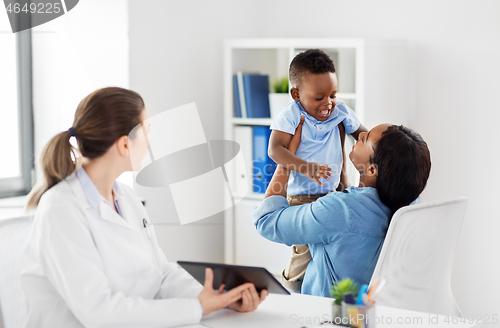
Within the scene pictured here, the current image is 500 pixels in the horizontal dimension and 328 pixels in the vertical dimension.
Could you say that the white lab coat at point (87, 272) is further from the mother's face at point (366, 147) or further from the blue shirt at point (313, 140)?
the blue shirt at point (313, 140)

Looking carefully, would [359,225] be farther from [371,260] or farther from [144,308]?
[144,308]

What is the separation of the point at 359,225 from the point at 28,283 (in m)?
0.83

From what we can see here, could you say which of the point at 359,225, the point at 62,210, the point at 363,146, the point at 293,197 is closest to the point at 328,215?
the point at 359,225

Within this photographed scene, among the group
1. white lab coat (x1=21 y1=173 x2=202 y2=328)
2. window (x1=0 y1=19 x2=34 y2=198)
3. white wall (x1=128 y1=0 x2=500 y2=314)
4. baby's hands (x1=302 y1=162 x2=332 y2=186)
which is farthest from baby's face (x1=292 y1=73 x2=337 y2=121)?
window (x1=0 y1=19 x2=34 y2=198)

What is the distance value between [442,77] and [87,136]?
7.10 feet

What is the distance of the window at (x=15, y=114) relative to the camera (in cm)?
253

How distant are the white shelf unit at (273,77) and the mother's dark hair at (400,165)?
4.23ft

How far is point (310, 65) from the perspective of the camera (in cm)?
185

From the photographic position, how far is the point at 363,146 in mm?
1496

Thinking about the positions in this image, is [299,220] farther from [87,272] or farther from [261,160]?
[261,160]

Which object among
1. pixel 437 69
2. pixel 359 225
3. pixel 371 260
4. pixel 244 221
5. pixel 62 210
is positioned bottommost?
A: pixel 244 221

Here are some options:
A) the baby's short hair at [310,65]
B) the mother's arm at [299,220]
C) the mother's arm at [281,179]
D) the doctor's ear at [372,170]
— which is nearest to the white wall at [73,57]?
the baby's short hair at [310,65]

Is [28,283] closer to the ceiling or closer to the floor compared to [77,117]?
closer to the floor

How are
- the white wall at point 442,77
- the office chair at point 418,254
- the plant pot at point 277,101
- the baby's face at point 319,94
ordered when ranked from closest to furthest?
the office chair at point 418,254 < the baby's face at point 319,94 < the white wall at point 442,77 < the plant pot at point 277,101
